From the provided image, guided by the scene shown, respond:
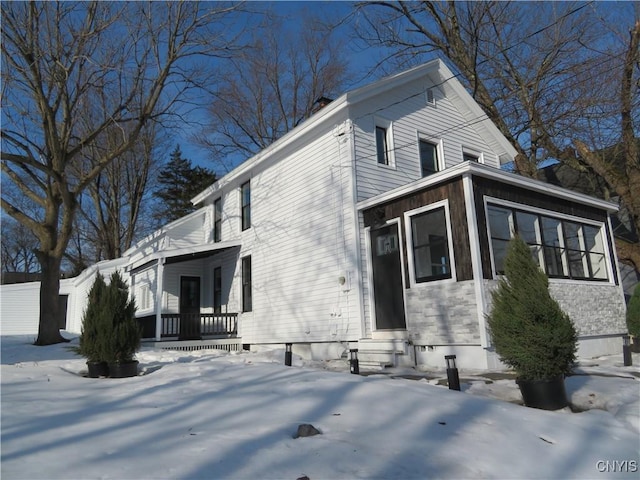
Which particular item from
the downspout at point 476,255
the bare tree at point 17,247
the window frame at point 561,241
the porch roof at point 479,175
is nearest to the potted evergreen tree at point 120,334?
the porch roof at point 479,175

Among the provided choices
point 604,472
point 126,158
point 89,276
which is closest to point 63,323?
point 89,276

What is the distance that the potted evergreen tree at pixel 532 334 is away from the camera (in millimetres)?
5016

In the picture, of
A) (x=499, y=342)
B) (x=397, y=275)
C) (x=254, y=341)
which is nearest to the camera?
(x=499, y=342)

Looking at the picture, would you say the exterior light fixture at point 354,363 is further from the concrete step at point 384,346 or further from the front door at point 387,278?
the front door at point 387,278

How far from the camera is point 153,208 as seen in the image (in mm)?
30703

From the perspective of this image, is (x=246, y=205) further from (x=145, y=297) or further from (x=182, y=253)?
(x=145, y=297)

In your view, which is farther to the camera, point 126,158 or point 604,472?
point 126,158

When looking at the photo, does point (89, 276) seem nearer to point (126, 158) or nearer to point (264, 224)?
point (126, 158)

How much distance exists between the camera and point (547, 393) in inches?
197

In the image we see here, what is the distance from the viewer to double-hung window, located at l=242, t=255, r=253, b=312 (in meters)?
13.9

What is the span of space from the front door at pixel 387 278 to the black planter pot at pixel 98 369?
538cm

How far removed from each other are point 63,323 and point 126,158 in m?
10.6

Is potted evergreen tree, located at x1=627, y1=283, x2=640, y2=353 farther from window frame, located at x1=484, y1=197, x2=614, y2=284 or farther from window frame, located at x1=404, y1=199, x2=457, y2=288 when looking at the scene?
window frame, located at x1=404, y1=199, x2=457, y2=288

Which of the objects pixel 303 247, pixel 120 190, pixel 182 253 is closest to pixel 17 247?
pixel 120 190
